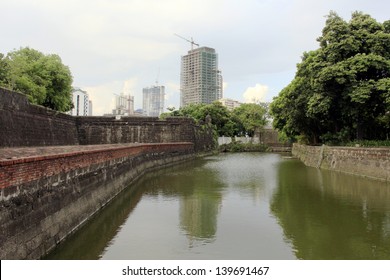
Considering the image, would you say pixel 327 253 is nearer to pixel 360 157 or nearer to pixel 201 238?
pixel 201 238

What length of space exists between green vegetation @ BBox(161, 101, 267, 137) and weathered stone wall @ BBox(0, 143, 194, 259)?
36.5m

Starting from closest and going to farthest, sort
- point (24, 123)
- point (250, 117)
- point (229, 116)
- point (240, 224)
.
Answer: point (240, 224), point (24, 123), point (229, 116), point (250, 117)

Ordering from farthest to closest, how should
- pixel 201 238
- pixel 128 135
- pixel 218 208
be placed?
pixel 128 135
pixel 218 208
pixel 201 238

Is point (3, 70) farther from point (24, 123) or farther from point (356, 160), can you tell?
point (356, 160)

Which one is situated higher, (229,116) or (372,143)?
(229,116)

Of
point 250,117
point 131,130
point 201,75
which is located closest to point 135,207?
point 131,130

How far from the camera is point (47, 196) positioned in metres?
6.30

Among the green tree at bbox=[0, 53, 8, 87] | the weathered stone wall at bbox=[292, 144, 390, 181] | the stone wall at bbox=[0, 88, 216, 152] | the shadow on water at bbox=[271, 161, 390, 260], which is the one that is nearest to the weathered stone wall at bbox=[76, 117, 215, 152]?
the stone wall at bbox=[0, 88, 216, 152]

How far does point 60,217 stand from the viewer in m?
6.81

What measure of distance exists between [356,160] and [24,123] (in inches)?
600

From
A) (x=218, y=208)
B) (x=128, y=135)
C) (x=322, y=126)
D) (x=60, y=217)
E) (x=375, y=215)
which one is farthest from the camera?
(x=128, y=135)

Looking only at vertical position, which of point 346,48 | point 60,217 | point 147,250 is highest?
point 346,48

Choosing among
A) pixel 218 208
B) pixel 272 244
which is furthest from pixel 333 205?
pixel 272 244

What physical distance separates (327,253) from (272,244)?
1004 millimetres
